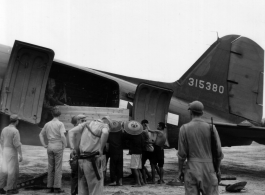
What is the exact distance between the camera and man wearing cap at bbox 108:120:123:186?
801cm

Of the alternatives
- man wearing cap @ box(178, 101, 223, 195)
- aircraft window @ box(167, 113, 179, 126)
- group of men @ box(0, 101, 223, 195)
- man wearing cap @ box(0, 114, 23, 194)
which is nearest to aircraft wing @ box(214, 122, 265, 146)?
aircraft window @ box(167, 113, 179, 126)

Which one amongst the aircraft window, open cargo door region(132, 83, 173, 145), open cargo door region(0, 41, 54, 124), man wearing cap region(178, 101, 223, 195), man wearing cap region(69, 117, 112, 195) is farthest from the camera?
the aircraft window

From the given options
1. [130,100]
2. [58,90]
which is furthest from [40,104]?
[130,100]

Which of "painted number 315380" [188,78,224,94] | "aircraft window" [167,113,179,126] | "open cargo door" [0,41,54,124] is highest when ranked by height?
"painted number 315380" [188,78,224,94]

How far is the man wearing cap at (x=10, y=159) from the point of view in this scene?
6727 mm

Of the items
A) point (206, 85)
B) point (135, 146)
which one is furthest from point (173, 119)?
point (135, 146)

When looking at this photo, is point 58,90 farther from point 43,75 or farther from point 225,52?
point 225,52

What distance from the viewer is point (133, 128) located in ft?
26.7

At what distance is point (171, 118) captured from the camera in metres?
10.3

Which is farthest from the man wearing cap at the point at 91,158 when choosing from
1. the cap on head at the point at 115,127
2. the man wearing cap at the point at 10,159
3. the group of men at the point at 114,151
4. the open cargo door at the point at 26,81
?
the open cargo door at the point at 26,81

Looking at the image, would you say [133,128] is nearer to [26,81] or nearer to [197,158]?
[26,81]

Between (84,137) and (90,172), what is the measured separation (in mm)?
513

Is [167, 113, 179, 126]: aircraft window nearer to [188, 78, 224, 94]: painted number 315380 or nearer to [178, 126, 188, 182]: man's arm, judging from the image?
[188, 78, 224, 94]: painted number 315380

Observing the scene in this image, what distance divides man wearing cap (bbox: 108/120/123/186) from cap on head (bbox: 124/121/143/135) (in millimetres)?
168
